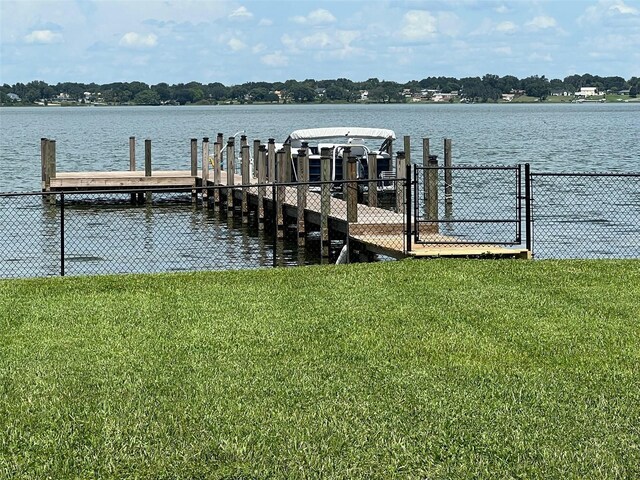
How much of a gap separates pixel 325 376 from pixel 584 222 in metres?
23.2

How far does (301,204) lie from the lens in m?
27.7

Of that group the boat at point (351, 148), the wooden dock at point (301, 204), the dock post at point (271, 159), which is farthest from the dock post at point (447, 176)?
the dock post at point (271, 159)

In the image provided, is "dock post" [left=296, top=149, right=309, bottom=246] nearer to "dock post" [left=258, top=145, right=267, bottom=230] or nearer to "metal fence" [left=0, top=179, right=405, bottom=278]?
"metal fence" [left=0, top=179, right=405, bottom=278]

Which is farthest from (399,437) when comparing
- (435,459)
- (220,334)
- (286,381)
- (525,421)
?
(220,334)

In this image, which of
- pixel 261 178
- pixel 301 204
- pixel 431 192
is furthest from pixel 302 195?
pixel 261 178

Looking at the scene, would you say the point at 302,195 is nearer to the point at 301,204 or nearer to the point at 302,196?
the point at 302,196

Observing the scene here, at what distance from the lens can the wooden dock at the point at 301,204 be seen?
61.2 ft

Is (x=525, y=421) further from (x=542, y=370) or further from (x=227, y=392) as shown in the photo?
(x=227, y=392)

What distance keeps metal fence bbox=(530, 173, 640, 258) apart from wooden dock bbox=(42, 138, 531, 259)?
3.47 meters

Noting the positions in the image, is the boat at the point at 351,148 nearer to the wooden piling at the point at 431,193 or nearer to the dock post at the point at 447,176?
the dock post at the point at 447,176

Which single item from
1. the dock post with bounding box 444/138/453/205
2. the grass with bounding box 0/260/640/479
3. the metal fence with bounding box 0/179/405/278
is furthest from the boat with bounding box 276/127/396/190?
the grass with bounding box 0/260/640/479

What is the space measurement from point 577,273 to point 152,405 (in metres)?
7.67

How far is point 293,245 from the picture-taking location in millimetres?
28891

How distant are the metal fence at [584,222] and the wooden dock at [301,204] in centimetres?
347
